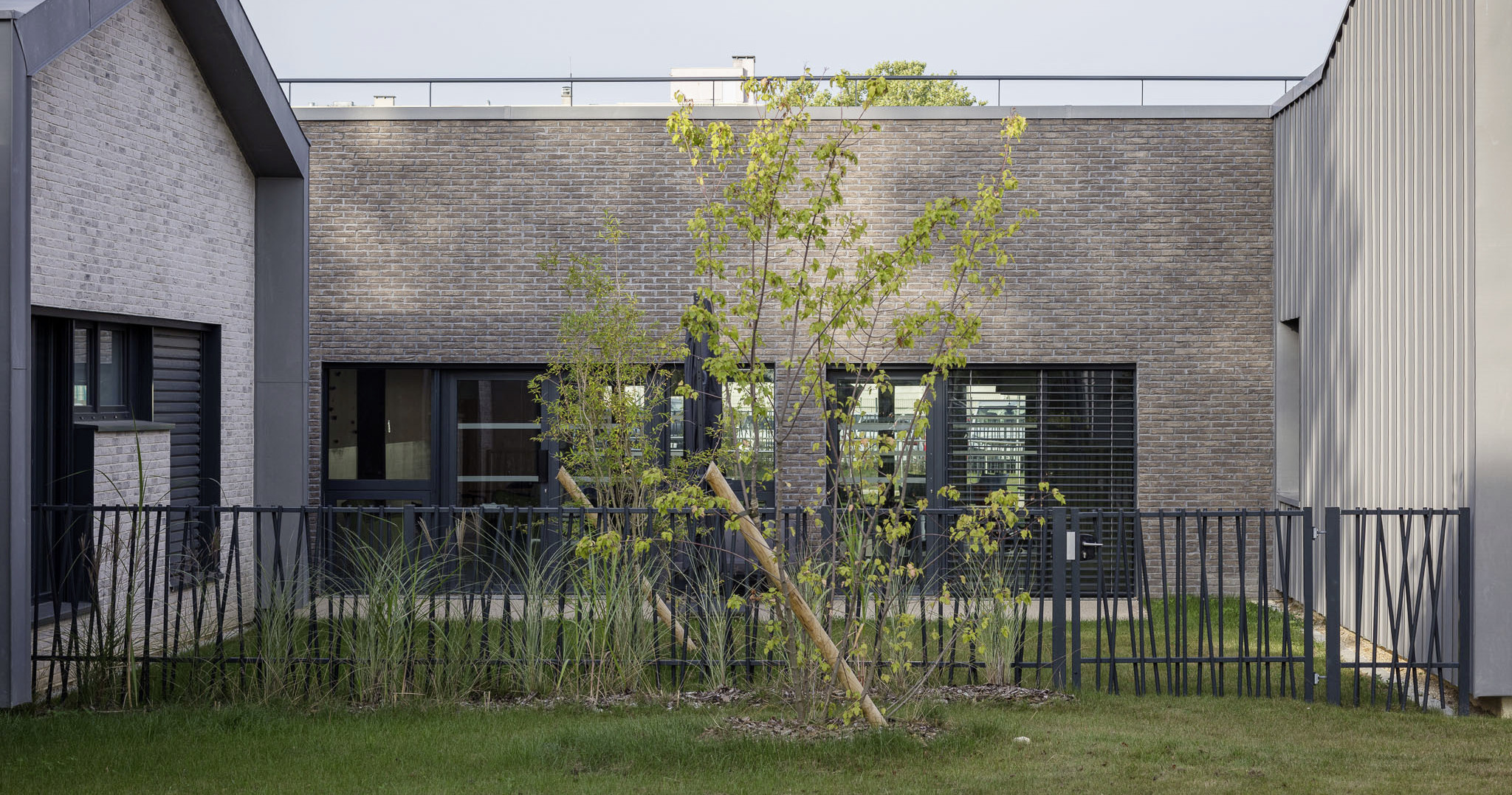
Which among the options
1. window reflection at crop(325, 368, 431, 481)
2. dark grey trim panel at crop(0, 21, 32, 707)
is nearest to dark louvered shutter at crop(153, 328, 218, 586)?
dark grey trim panel at crop(0, 21, 32, 707)

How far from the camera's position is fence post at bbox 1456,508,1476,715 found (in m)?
6.78

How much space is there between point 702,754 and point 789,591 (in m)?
0.83

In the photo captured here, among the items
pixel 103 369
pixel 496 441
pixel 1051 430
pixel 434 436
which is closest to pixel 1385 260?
pixel 1051 430

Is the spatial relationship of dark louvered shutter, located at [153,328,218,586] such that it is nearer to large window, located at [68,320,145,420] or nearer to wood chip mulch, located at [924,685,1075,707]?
large window, located at [68,320,145,420]

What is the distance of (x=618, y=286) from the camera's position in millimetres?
11789

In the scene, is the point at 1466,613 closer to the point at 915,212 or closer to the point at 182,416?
the point at 915,212

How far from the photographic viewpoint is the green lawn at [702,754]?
5023 millimetres

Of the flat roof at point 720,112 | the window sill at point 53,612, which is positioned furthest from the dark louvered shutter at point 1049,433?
the window sill at point 53,612

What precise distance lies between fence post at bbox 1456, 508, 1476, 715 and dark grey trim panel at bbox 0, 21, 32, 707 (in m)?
7.84

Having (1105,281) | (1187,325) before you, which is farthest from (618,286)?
(1187,325)

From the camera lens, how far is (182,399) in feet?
30.2

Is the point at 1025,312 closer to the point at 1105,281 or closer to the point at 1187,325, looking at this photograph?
the point at 1105,281

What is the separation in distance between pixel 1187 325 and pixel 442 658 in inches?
327

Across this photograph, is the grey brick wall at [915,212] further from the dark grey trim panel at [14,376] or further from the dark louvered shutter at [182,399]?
the dark grey trim panel at [14,376]
